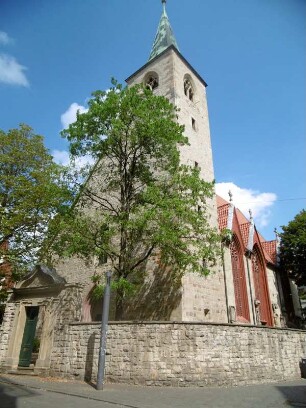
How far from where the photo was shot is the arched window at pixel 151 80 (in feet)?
75.6

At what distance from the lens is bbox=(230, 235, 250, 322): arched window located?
61.2 feet

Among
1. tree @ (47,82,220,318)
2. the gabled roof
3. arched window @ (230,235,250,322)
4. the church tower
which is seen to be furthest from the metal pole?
the gabled roof

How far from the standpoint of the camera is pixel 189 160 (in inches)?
731

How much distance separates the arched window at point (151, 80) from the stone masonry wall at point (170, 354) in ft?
58.5

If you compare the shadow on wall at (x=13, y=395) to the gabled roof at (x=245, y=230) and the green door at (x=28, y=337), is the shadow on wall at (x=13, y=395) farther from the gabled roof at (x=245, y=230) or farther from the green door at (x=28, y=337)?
the gabled roof at (x=245, y=230)

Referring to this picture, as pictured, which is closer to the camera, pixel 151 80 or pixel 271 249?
pixel 151 80

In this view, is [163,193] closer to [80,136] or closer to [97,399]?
Result: [80,136]

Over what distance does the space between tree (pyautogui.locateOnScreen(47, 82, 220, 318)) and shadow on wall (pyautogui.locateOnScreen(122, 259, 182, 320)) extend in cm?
72

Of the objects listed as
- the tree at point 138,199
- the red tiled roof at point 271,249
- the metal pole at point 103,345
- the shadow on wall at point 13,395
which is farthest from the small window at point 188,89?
the shadow on wall at point 13,395

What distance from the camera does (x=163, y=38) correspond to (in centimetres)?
2709

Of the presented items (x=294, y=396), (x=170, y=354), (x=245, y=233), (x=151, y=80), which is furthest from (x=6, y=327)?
(x=151, y=80)

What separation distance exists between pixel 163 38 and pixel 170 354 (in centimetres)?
2586

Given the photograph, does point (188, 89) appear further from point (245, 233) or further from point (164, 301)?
point (164, 301)

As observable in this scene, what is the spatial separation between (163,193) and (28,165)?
28.5ft
